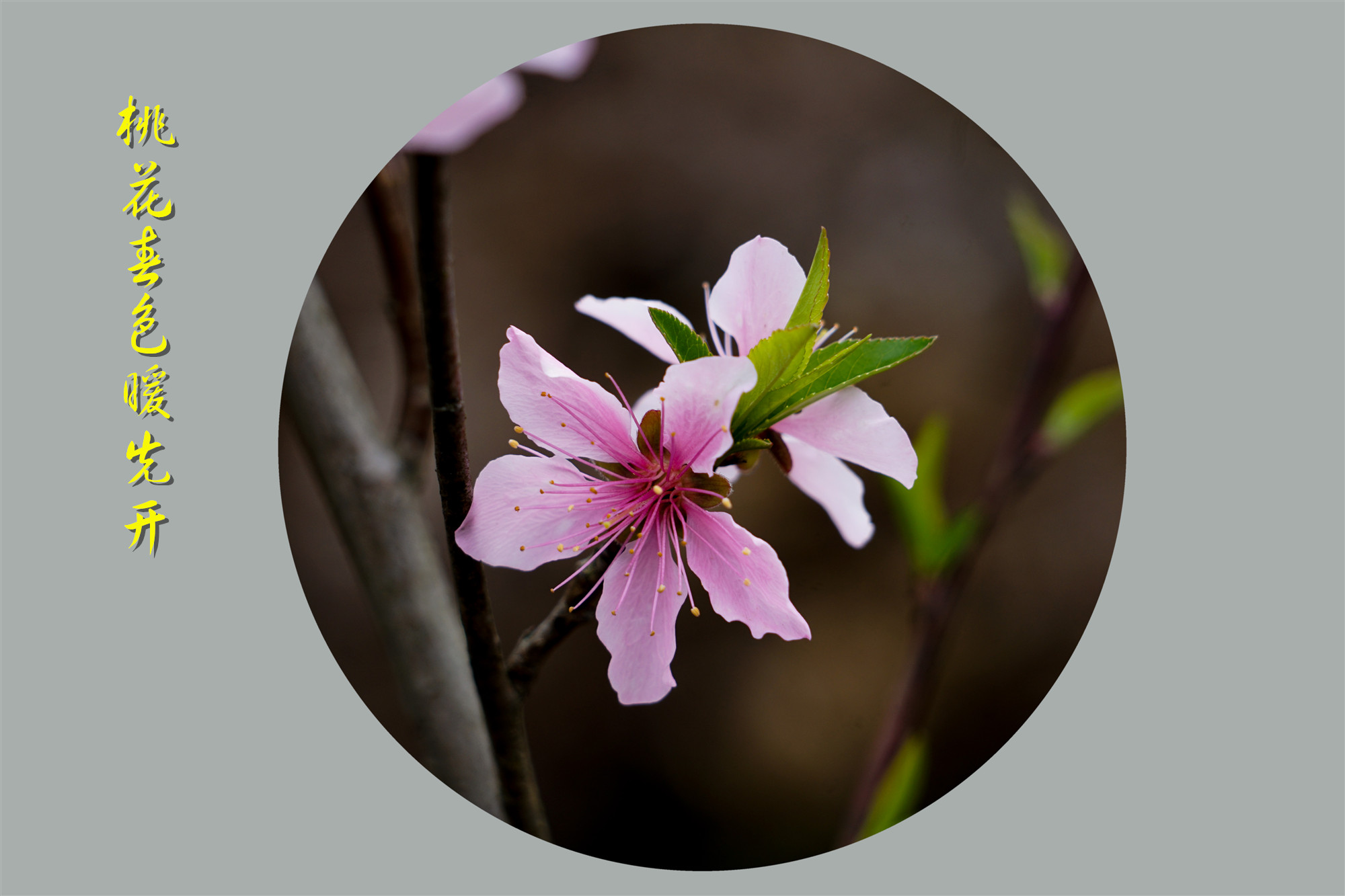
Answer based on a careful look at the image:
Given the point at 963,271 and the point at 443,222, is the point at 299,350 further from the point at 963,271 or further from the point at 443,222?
the point at 963,271

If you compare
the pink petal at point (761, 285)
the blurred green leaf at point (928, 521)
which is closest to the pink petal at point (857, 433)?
the pink petal at point (761, 285)

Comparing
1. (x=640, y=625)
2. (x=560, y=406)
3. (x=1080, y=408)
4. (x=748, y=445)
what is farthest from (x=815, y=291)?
(x=1080, y=408)

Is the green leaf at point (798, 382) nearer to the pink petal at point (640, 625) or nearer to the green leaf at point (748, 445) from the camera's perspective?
the green leaf at point (748, 445)

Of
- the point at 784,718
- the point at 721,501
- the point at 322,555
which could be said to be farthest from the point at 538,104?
the point at 784,718

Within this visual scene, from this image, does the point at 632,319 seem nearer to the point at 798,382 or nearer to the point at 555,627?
the point at 798,382

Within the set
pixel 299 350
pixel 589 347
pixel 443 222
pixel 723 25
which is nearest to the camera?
pixel 443 222
